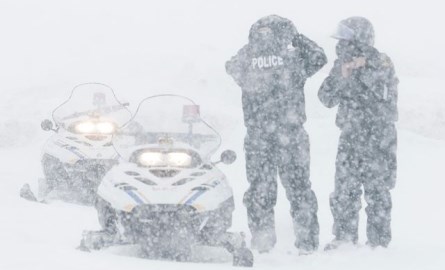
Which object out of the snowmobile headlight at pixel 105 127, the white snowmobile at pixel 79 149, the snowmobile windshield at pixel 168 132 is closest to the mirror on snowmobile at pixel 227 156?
the snowmobile windshield at pixel 168 132

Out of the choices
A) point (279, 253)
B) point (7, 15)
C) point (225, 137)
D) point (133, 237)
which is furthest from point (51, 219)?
point (7, 15)

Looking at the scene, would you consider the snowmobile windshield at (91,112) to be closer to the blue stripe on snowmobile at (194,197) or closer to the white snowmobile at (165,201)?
the white snowmobile at (165,201)

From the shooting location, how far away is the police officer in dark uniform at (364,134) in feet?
20.9

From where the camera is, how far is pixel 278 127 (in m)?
6.57

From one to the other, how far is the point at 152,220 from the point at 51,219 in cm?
171

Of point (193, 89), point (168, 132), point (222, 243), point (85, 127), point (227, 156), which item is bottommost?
point (222, 243)

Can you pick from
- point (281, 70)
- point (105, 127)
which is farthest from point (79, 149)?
point (281, 70)

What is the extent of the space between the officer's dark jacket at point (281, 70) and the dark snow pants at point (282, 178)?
6.0 inches

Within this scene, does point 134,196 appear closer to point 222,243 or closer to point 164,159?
point 164,159

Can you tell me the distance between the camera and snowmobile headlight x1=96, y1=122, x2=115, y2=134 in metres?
9.39

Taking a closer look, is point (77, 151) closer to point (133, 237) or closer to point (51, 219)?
point (51, 219)

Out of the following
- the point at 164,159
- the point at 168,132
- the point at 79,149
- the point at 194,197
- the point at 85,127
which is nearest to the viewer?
the point at 194,197

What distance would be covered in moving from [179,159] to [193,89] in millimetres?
8819

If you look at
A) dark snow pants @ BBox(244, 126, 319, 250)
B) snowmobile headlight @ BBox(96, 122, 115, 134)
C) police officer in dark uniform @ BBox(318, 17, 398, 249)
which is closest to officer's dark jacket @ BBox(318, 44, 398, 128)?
police officer in dark uniform @ BBox(318, 17, 398, 249)
